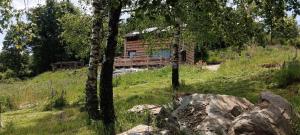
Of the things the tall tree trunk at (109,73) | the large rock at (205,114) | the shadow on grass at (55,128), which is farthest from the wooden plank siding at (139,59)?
the large rock at (205,114)

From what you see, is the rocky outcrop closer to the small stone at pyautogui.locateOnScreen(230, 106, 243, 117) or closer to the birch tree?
the small stone at pyautogui.locateOnScreen(230, 106, 243, 117)

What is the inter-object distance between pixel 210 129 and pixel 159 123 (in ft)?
6.21

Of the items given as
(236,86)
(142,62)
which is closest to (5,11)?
(236,86)

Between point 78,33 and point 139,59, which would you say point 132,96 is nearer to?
point 78,33

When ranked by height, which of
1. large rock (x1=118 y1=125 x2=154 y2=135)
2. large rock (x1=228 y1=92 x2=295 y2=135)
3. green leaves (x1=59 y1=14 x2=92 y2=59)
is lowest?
large rock (x1=118 y1=125 x2=154 y2=135)

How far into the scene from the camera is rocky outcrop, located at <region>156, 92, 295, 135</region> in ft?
32.2

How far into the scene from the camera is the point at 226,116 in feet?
34.9

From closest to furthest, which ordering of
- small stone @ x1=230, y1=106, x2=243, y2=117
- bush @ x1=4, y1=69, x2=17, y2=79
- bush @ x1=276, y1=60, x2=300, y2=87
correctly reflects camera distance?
small stone @ x1=230, y1=106, x2=243, y2=117 < bush @ x1=276, y1=60, x2=300, y2=87 < bush @ x1=4, y1=69, x2=17, y2=79

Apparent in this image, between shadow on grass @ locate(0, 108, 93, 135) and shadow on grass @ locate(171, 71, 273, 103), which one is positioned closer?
shadow on grass @ locate(0, 108, 93, 135)

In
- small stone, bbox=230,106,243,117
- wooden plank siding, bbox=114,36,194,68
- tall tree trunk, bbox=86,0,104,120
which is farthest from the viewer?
wooden plank siding, bbox=114,36,194,68

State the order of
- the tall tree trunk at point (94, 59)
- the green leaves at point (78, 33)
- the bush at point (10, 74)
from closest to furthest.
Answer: the tall tree trunk at point (94, 59) → the green leaves at point (78, 33) → the bush at point (10, 74)

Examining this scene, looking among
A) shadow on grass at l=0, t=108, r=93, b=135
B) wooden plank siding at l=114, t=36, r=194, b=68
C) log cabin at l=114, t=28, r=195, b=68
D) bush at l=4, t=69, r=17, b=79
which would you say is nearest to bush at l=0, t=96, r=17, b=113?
shadow on grass at l=0, t=108, r=93, b=135

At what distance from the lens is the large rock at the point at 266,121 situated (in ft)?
32.0

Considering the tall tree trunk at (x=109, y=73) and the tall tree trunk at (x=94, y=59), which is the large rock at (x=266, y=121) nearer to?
the tall tree trunk at (x=109, y=73)
